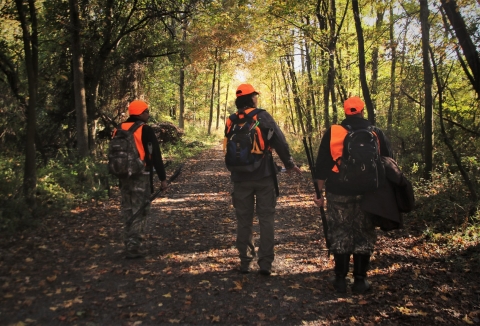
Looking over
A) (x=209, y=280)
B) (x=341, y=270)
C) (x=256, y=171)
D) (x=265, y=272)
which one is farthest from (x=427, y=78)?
(x=209, y=280)

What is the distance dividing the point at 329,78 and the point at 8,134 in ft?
35.7

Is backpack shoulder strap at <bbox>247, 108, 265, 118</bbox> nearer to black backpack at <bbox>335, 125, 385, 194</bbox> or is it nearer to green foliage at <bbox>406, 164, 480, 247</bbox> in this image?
black backpack at <bbox>335, 125, 385, 194</bbox>

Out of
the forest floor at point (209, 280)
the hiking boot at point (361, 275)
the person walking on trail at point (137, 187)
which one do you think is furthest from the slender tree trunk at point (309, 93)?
the hiking boot at point (361, 275)

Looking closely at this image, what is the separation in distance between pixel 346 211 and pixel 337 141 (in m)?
0.81

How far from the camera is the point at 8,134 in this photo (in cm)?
1035

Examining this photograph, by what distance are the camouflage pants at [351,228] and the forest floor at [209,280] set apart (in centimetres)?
53

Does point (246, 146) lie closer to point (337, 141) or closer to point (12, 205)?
point (337, 141)

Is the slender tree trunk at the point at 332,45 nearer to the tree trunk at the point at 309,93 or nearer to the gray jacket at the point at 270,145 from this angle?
the tree trunk at the point at 309,93

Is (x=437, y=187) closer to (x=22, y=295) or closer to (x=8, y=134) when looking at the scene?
(x=22, y=295)

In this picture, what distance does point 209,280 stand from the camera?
4691mm

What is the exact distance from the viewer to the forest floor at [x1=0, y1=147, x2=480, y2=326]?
148 inches

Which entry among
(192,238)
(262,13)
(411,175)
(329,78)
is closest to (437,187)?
(411,175)

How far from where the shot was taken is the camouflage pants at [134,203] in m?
5.43

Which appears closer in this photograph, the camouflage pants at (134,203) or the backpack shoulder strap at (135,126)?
the backpack shoulder strap at (135,126)
